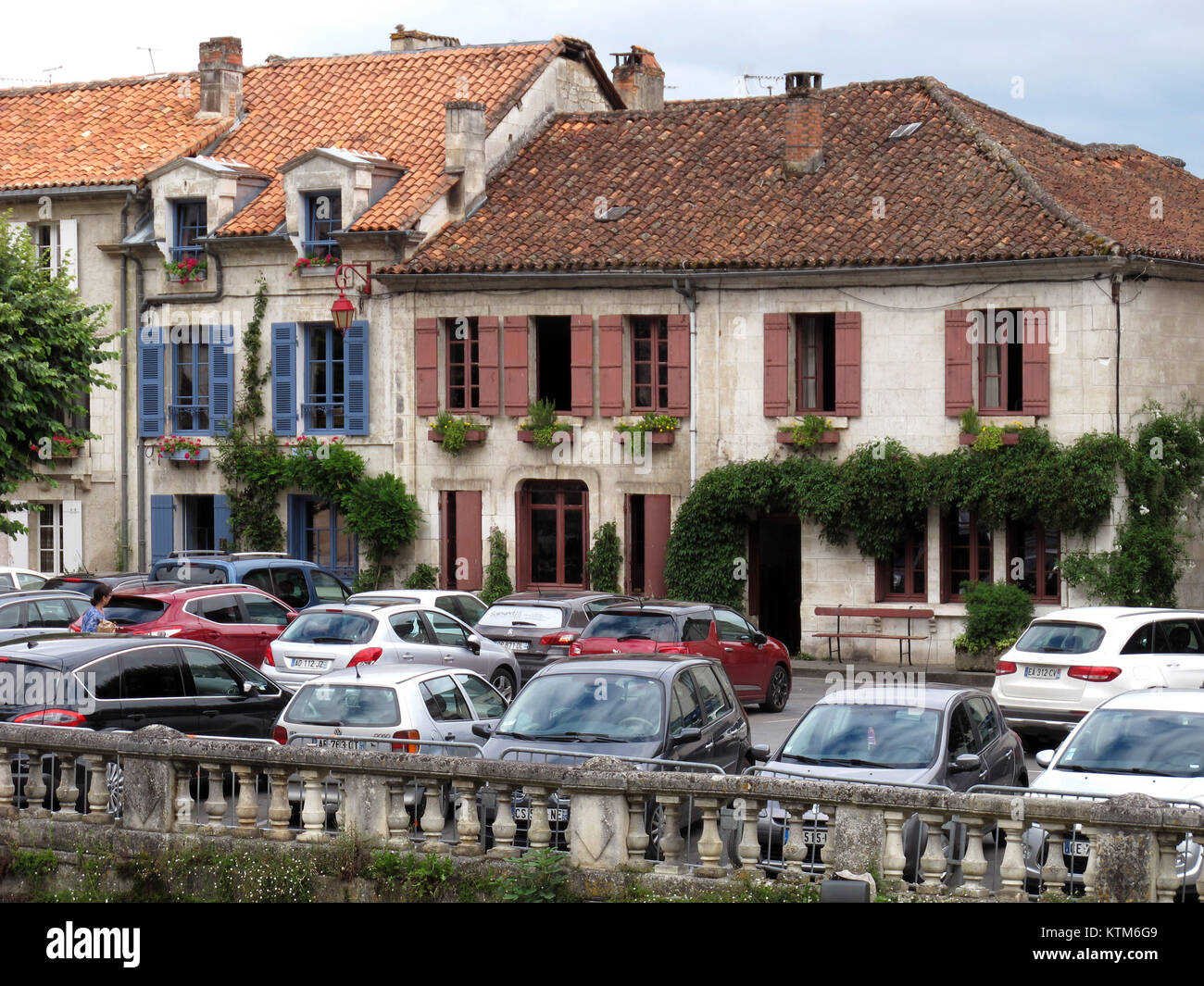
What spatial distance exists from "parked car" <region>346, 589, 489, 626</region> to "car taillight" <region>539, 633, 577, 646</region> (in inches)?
52.1

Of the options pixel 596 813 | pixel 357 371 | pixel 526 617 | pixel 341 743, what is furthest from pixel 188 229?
pixel 596 813

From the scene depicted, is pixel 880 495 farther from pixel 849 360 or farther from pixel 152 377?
pixel 152 377

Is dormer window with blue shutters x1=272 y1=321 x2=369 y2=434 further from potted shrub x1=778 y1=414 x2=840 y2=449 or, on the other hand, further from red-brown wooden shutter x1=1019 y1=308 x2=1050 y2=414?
red-brown wooden shutter x1=1019 y1=308 x2=1050 y2=414

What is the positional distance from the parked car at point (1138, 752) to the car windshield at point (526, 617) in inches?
416

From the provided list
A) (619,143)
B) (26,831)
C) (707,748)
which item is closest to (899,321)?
(619,143)

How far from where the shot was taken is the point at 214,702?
56.3 feet

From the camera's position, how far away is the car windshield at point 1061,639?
2044 centimetres

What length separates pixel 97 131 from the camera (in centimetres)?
3856

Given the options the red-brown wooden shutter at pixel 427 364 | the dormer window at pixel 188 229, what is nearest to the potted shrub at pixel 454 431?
the red-brown wooden shutter at pixel 427 364

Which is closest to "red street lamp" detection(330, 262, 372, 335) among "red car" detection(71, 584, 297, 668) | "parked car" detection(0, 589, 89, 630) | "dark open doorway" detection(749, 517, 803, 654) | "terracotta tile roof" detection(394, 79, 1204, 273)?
"terracotta tile roof" detection(394, 79, 1204, 273)

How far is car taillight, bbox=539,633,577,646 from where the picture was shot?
24281 mm

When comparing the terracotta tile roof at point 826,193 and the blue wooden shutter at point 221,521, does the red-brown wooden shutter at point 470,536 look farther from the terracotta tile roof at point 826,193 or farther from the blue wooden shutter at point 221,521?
the blue wooden shutter at point 221,521

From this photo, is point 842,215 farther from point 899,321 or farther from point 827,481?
point 827,481
